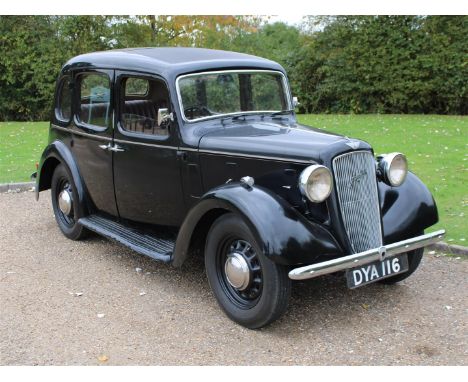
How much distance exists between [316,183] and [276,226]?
0.43m

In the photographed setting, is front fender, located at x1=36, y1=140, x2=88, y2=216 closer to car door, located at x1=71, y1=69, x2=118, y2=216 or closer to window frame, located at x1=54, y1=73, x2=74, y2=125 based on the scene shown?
car door, located at x1=71, y1=69, x2=118, y2=216

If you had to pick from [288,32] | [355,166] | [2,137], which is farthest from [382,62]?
[355,166]

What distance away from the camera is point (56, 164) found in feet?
20.8

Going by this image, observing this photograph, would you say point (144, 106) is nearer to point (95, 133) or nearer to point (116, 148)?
point (116, 148)

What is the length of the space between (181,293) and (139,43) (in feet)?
52.0

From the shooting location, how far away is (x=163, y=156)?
15.5 ft

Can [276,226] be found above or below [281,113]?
below

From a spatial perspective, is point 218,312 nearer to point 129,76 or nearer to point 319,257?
point 319,257

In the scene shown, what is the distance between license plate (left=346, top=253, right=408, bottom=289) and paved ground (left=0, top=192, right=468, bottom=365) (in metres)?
0.35

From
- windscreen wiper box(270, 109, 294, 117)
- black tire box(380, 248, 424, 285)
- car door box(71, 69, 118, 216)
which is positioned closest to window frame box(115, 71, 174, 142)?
car door box(71, 69, 118, 216)

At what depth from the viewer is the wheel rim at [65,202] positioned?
235 inches

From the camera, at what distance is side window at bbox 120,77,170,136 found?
4819 millimetres

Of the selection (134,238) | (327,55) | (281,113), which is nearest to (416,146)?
(281,113)

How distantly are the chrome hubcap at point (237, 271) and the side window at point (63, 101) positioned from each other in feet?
9.75
